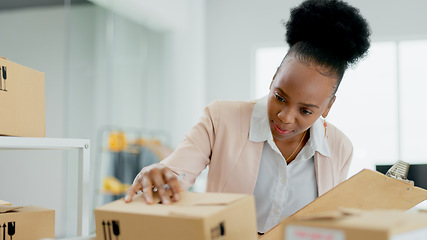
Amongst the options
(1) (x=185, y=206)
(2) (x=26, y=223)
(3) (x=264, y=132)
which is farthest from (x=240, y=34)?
(1) (x=185, y=206)

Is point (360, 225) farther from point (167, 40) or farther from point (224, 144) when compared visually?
point (167, 40)

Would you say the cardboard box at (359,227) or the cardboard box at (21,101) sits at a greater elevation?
the cardboard box at (21,101)

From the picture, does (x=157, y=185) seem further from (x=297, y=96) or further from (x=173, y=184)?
(x=297, y=96)

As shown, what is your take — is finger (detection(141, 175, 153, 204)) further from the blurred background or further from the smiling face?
the blurred background

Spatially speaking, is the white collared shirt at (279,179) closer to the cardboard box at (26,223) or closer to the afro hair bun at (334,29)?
the afro hair bun at (334,29)

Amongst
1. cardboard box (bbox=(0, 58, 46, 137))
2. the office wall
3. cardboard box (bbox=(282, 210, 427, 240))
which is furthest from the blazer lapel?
the office wall

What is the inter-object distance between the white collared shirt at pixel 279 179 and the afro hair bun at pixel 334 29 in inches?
9.9

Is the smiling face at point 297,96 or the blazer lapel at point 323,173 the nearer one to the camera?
the smiling face at point 297,96

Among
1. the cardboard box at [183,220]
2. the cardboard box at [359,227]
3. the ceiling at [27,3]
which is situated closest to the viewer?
the cardboard box at [359,227]

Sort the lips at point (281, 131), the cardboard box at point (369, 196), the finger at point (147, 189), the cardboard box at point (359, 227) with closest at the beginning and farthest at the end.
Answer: the cardboard box at point (359, 227) < the finger at point (147, 189) < the cardboard box at point (369, 196) < the lips at point (281, 131)

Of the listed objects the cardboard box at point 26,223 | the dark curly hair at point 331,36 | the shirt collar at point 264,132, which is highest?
the dark curly hair at point 331,36

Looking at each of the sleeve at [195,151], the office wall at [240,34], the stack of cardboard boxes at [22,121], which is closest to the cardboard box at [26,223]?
the stack of cardboard boxes at [22,121]

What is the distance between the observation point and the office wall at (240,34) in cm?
479

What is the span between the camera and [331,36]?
1.08 m
